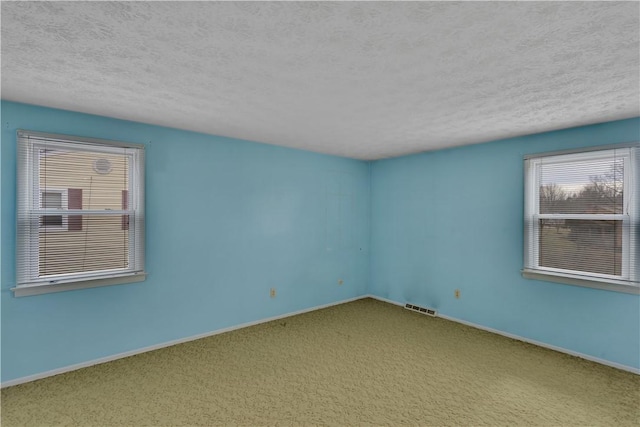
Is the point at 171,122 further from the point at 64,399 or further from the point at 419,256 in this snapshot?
the point at 419,256

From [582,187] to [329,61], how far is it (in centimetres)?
319

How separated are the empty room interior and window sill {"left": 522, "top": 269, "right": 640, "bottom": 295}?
2 centimetres

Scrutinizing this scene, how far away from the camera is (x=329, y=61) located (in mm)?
1861

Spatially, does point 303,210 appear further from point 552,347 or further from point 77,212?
point 552,347

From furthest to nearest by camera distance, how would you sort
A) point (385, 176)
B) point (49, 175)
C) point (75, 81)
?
1. point (385, 176)
2. point (49, 175)
3. point (75, 81)

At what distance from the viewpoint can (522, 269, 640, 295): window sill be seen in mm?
2934

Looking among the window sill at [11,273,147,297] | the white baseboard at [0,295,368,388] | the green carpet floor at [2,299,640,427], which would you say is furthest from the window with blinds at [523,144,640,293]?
the window sill at [11,273,147,297]

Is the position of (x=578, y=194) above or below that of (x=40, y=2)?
below

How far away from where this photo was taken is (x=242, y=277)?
157 inches

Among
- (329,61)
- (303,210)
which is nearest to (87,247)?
(303,210)

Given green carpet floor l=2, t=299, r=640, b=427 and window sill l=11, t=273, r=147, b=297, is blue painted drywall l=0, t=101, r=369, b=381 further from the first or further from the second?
green carpet floor l=2, t=299, r=640, b=427

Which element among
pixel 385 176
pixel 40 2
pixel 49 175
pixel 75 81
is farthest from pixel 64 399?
pixel 385 176

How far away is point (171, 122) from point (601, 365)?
5.05 metres

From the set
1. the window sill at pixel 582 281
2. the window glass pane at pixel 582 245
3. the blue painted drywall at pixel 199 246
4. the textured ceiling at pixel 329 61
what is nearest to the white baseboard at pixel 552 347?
the window sill at pixel 582 281
